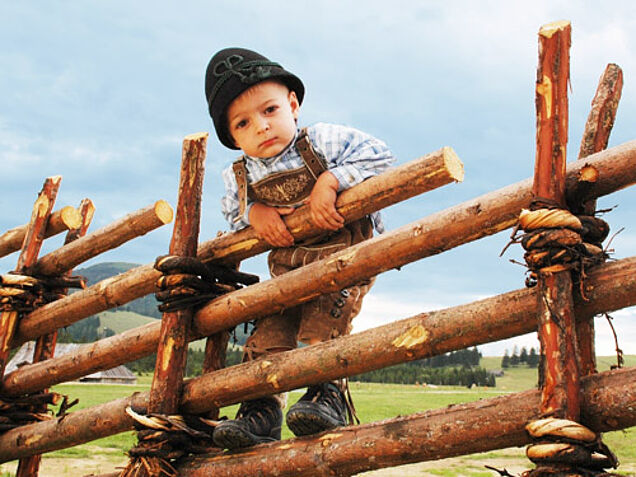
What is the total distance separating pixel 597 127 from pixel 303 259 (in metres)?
1.34

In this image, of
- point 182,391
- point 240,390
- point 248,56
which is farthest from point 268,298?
point 248,56

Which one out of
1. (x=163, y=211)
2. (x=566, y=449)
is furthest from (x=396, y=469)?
(x=566, y=449)

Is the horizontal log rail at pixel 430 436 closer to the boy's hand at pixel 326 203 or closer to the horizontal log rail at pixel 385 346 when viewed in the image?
the horizontal log rail at pixel 385 346

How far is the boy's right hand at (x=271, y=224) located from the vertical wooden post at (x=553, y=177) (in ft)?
3.87

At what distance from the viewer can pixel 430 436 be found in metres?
1.93

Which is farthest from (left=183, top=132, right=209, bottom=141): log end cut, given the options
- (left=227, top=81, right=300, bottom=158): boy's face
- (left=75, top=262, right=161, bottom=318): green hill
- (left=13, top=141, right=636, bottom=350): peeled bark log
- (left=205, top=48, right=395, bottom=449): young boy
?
(left=75, top=262, right=161, bottom=318): green hill

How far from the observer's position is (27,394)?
3.84 m

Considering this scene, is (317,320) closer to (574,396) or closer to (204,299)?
(204,299)

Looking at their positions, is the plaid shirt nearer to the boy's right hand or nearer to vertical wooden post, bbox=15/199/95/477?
the boy's right hand

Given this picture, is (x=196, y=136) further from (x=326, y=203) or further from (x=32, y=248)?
(x=32, y=248)

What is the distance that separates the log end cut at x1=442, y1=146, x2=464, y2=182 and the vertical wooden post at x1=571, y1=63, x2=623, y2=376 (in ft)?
1.44

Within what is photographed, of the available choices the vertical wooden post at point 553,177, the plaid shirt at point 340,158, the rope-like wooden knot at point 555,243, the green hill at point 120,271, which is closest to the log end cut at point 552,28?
the vertical wooden post at point 553,177

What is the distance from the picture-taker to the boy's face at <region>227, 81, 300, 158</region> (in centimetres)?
270

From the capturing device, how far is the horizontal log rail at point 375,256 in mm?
1891
